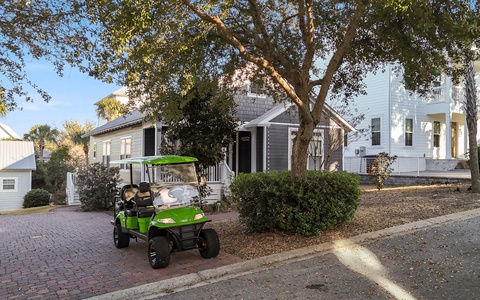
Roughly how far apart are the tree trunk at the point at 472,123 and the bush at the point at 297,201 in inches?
303

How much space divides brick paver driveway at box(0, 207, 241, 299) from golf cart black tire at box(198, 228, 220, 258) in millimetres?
136

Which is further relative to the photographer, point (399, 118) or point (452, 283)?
point (399, 118)

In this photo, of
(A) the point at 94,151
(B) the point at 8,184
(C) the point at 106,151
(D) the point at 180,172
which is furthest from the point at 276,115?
(B) the point at 8,184

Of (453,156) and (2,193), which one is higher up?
(453,156)

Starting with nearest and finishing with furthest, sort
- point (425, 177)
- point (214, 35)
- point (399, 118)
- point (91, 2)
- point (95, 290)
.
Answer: point (95, 290), point (91, 2), point (214, 35), point (425, 177), point (399, 118)

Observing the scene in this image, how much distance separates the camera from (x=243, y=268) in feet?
21.1

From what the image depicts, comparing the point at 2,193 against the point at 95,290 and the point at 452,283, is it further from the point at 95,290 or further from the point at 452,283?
the point at 452,283

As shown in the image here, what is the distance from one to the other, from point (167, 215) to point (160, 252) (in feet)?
2.02

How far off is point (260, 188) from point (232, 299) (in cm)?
308

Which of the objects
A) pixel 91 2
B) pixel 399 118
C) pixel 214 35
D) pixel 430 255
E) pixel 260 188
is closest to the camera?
pixel 430 255

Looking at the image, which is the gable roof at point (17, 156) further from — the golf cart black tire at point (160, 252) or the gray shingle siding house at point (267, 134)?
the golf cart black tire at point (160, 252)

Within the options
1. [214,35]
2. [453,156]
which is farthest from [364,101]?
[214,35]

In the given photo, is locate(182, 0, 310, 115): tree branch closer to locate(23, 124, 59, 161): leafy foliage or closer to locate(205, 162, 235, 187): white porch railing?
locate(205, 162, 235, 187): white porch railing

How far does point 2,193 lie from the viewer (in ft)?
89.1
